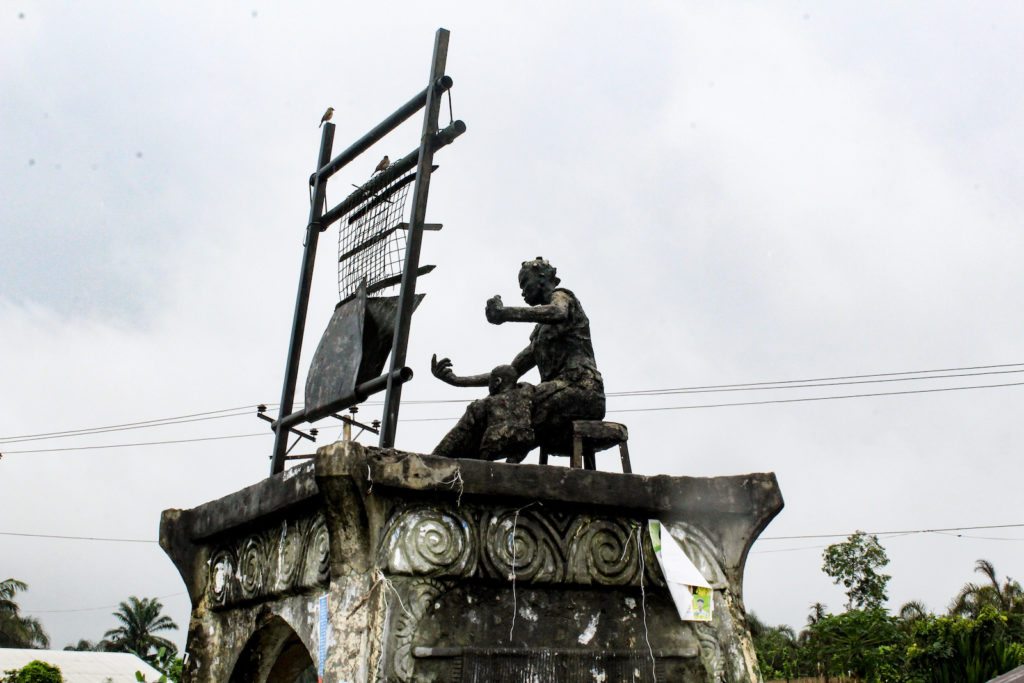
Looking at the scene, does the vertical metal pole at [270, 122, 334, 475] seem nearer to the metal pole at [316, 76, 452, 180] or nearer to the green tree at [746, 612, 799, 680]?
the metal pole at [316, 76, 452, 180]

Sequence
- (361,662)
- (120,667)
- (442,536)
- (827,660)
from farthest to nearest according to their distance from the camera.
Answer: (120,667), (827,660), (442,536), (361,662)

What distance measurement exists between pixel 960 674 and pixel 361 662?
14477mm

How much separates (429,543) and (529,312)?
1.25 meters

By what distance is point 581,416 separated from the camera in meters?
3.98

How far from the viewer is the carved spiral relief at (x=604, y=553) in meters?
3.19

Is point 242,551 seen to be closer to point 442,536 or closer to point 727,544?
point 442,536

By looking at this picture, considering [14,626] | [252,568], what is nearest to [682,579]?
[252,568]

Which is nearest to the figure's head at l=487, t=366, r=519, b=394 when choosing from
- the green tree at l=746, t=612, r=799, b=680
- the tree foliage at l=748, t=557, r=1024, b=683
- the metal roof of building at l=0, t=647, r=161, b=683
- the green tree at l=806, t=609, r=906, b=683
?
the tree foliage at l=748, t=557, r=1024, b=683

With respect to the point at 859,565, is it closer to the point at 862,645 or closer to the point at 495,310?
the point at 862,645

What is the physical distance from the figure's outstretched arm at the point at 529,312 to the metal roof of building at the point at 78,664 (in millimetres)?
27505

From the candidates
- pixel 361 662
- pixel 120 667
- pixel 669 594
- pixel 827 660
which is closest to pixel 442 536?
pixel 361 662

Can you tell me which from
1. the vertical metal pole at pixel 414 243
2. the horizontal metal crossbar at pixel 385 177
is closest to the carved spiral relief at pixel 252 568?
the vertical metal pole at pixel 414 243

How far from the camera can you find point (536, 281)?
4.27 meters

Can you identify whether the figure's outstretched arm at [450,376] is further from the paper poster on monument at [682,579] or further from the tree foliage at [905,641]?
the tree foliage at [905,641]
